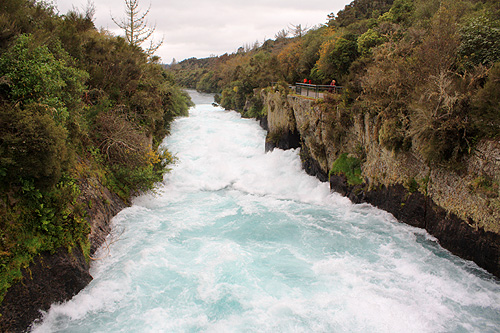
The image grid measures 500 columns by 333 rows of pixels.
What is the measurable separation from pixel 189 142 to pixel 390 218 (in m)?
17.0

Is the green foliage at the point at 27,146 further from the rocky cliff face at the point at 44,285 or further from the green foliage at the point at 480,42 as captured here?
the green foliage at the point at 480,42

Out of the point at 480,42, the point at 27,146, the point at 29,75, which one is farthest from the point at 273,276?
the point at 480,42

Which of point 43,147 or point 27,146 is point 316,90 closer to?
point 43,147

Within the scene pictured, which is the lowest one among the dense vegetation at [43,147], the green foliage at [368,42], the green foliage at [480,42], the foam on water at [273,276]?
the foam on water at [273,276]

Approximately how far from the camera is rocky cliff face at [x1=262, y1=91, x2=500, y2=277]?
27.5 ft

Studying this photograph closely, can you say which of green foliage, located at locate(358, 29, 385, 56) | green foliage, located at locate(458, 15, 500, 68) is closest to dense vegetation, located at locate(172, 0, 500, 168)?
green foliage, located at locate(458, 15, 500, 68)

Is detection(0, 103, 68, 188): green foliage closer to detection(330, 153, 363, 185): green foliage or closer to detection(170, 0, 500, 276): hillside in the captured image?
detection(170, 0, 500, 276): hillside

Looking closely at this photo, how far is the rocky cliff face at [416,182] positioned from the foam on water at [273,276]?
0.53m

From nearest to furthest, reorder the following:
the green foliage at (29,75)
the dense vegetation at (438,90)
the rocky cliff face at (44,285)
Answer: the rocky cliff face at (44,285) → the green foliage at (29,75) → the dense vegetation at (438,90)

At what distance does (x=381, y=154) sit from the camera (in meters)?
12.5

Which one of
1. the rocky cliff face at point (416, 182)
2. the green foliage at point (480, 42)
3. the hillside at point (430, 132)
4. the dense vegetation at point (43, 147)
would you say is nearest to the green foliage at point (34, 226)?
the dense vegetation at point (43, 147)

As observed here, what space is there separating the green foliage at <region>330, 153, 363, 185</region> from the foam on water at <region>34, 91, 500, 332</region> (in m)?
1.07

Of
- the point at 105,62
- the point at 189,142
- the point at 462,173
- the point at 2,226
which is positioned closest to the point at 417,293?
the point at 462,173

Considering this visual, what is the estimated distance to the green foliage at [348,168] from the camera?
14101mm
